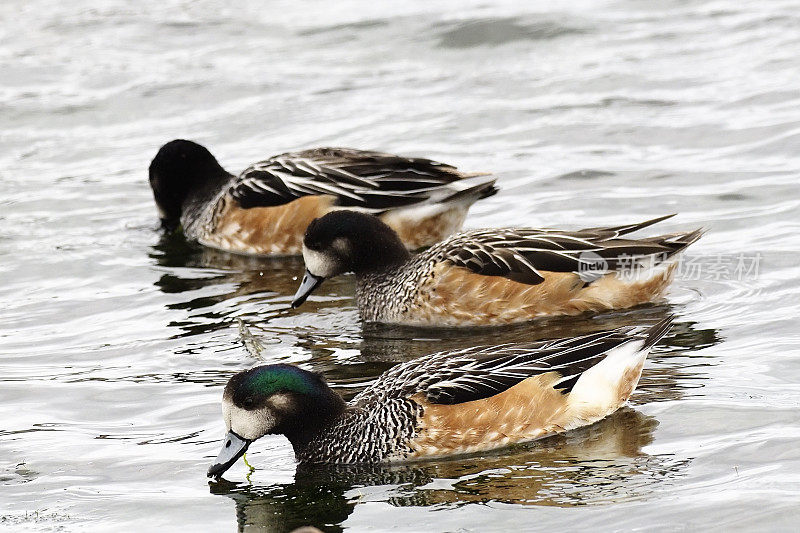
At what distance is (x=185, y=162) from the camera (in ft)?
42.4

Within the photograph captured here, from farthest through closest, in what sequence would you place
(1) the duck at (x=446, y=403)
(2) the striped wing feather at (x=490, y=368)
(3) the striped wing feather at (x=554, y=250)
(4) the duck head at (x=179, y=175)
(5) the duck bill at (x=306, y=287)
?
(4) the duck head at (x=179, y=175), (5) the duck bill at (x=306, y=287), (3) the striped wing feather at (x=554, y=250), (2) the striped wing feather at (x=490, y=368), (1) the duck at (x=446, y=403)

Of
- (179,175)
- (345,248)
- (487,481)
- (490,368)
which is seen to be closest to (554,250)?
(345,248)

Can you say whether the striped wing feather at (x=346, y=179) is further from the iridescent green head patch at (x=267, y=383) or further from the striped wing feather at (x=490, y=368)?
the iridescent green head patch at (x=267, y=383)

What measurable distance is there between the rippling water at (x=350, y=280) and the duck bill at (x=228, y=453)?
109 mm

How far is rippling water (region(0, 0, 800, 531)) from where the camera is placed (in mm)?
6883

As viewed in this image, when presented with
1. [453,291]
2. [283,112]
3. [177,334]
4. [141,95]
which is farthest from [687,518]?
[141,95]

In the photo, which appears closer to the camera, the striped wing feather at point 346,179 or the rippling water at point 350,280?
the rippling water at point 350,280

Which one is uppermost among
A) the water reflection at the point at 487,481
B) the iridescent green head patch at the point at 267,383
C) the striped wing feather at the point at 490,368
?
the iridescent green head patch at the point at 267,383

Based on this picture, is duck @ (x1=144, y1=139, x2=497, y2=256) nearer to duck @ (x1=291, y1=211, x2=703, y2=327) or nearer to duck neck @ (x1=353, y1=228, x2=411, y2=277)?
duck neck @ (x1=353, y1=228, x2=411, y2=277)

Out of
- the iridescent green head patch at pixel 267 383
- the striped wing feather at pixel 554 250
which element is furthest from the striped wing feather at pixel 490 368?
the striped wing feather at pixel 554 250

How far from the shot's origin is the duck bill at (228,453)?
7020mm

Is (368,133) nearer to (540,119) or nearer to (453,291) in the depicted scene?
(540,119)

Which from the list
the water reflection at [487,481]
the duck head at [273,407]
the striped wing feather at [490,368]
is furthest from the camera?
the striped wing feather at [490,368]

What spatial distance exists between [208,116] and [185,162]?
2.80m
